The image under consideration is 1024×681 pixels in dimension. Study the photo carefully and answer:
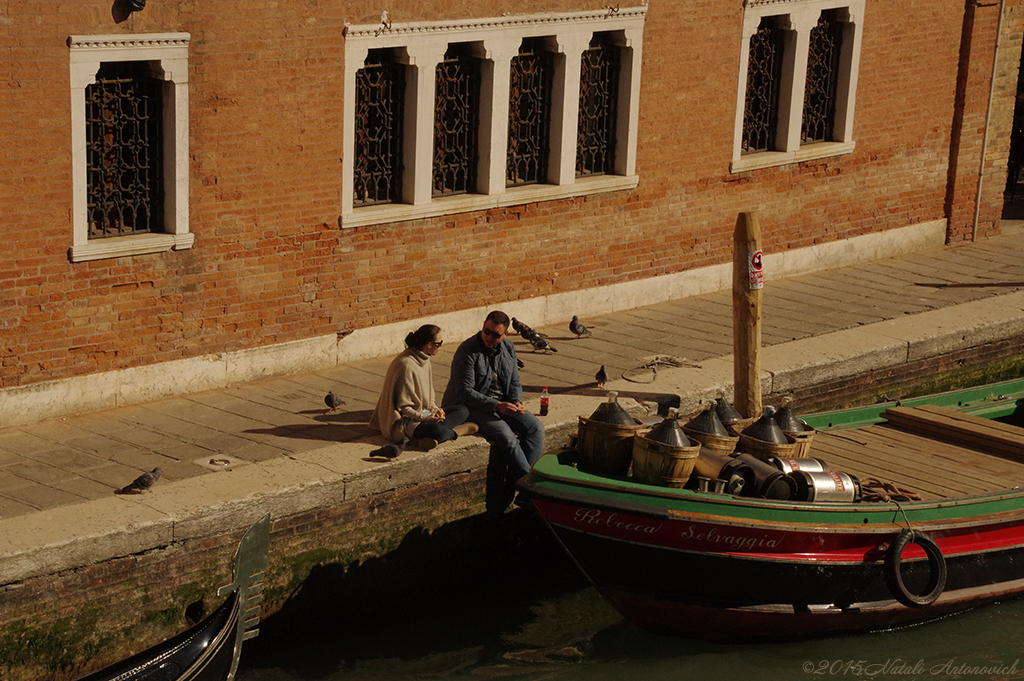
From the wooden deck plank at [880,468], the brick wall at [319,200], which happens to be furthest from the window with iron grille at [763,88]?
the wooden deck plank at [880,468]

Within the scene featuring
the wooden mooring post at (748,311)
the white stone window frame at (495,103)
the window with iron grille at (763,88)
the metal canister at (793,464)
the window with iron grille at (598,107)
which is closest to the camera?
the metal canister at (793,464)

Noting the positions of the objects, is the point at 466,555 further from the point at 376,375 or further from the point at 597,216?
the point at 597,216

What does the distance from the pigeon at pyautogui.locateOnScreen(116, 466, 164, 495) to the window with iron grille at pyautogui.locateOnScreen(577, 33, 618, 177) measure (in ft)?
20.0

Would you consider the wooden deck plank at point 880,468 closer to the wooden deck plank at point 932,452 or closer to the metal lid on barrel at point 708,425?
the wooden deck plank at point 932,452

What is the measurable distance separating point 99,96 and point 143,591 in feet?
12.4

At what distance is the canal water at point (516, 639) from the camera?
31.7ft

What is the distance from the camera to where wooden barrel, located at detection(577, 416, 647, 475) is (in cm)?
958

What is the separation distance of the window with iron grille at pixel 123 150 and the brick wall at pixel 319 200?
278 mm

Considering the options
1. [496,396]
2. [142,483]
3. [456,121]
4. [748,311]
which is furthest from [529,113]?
[142,483]

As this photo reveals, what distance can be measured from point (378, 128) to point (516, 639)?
14.9ft

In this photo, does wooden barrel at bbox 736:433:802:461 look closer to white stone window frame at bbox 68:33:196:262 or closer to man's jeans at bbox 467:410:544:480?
man's jeans at bbox 467:410:544:480

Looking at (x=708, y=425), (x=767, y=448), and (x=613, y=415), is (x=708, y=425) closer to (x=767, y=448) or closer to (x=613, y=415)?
(x=767, y=448)

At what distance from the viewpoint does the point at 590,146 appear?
556 inches

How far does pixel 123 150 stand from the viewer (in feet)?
36.2
